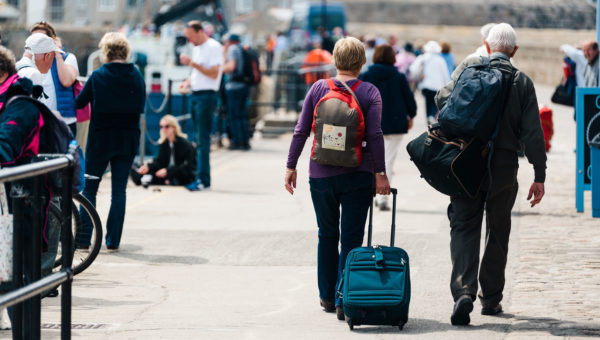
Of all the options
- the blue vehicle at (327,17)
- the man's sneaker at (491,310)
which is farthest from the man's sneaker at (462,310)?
the blue vehicle at (327,17)

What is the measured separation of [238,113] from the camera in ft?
58.5

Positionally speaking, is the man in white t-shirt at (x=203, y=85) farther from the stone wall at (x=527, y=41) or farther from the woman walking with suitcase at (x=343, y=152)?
the stone wall at (x=527, y=41)

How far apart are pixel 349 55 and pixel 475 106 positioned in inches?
31.4

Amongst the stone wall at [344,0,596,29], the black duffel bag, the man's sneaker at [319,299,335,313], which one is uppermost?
the stone wall at [344,0,596,29]

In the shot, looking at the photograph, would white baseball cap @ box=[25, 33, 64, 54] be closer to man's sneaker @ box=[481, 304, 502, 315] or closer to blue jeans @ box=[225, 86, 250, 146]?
man's sneaker @ box=[481, 304, 502, 315]

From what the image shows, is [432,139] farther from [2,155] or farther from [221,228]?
[221,228]

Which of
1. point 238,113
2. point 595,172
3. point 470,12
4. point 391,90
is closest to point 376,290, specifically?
point 391,90

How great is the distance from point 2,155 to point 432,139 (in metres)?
2.39

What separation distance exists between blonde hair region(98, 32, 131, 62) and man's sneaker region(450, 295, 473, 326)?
3897mm

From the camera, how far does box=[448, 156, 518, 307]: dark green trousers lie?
6738 millimetres

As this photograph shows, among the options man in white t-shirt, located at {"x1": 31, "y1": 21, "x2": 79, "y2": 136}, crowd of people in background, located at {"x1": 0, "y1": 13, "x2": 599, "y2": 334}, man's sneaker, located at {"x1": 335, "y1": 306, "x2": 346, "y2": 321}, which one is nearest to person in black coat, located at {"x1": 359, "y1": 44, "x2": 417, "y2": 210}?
crowd of people in background, located at {"x1": 0, "y1": 13, "x2": 599, "y2": 334}

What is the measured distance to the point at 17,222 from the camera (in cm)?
499

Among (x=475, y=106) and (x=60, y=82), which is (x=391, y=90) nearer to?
(x=60, y=82)

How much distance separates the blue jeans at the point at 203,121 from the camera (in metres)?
13.2
